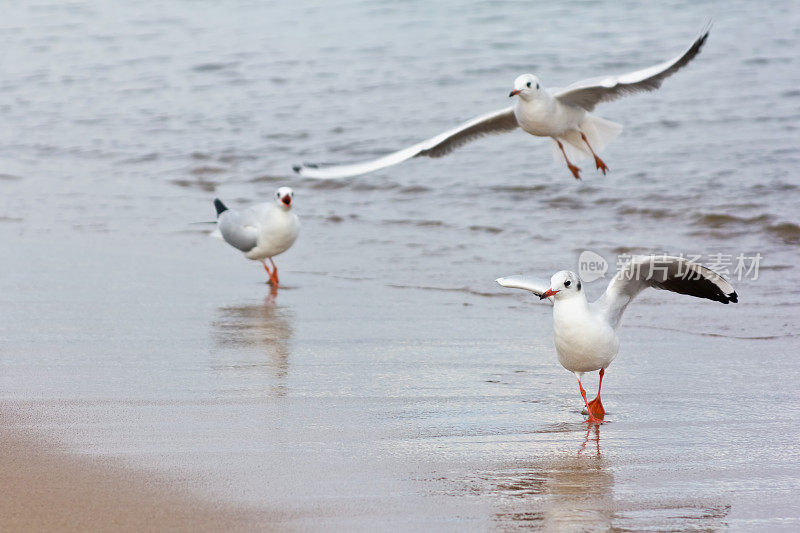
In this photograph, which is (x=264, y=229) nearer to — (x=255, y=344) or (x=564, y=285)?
(x=255, y=344)

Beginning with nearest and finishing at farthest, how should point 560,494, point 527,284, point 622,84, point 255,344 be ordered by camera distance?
point 560,494 < point 527,284 < point 255,344 < point 622,84

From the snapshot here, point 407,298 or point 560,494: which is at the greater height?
point 560,494

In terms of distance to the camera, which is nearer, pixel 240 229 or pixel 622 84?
pixel 622 84

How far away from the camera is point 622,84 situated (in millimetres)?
5820

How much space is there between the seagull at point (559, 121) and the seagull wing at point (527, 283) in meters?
1.70

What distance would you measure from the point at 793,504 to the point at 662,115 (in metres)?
8.88

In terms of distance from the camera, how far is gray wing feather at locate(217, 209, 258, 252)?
274 inches

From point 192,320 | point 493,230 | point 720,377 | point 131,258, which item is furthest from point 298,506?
point 493,230

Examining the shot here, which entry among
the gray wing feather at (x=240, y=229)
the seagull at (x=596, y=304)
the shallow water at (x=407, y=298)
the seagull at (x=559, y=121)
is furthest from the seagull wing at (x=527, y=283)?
the gray wing feather at (x=240, y=229)

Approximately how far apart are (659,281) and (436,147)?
7.21 feet

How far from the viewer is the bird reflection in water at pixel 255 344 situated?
456cm

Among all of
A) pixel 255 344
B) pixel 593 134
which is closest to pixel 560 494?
pixel 255 344

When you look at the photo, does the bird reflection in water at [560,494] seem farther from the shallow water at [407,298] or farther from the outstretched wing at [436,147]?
the outstretched wing at [436,147]

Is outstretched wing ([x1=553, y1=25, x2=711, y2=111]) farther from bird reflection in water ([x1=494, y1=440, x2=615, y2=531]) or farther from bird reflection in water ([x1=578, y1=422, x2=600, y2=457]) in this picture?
bird reflection in water ([x1=494, y1=440, x2=615, y2=531])
